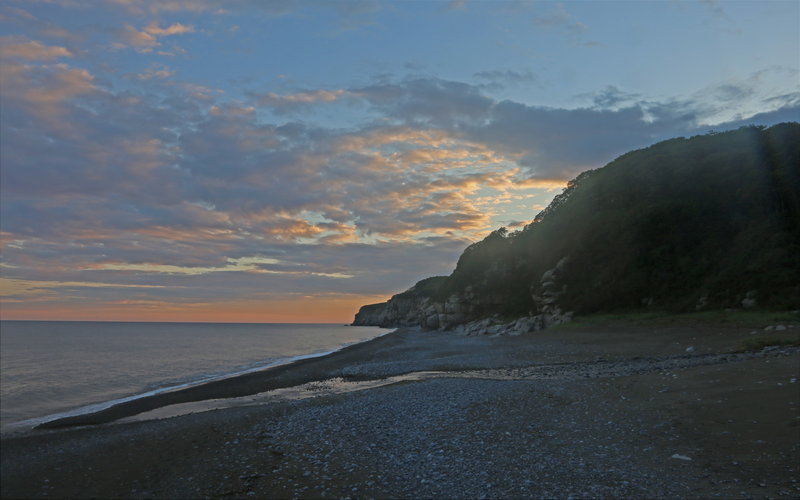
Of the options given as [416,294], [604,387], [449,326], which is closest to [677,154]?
[449,326]

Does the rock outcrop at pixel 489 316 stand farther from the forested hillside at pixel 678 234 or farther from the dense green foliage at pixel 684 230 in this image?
the dense green foliage at pixel 684 230

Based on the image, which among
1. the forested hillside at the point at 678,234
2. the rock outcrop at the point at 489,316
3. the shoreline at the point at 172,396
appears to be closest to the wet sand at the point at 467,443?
the shoreline at the point at 172,396

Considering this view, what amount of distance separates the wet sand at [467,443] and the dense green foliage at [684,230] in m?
26.0

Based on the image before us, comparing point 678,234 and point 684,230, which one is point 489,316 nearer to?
point 678,234

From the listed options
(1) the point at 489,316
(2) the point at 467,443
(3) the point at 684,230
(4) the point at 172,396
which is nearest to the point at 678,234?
(3) the point at 684,230

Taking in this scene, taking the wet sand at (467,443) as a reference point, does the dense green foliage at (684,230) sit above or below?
above

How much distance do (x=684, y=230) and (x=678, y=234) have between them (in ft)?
3.04

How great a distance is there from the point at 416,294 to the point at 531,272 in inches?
4138

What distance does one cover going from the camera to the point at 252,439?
14.1m

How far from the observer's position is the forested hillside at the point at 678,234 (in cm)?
4422

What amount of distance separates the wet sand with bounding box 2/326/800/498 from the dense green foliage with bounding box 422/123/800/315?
1024 inches

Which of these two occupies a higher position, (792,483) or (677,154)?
(677,154)

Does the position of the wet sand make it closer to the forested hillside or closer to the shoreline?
the shoreline

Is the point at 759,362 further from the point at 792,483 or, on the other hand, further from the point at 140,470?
the point at 140,470
